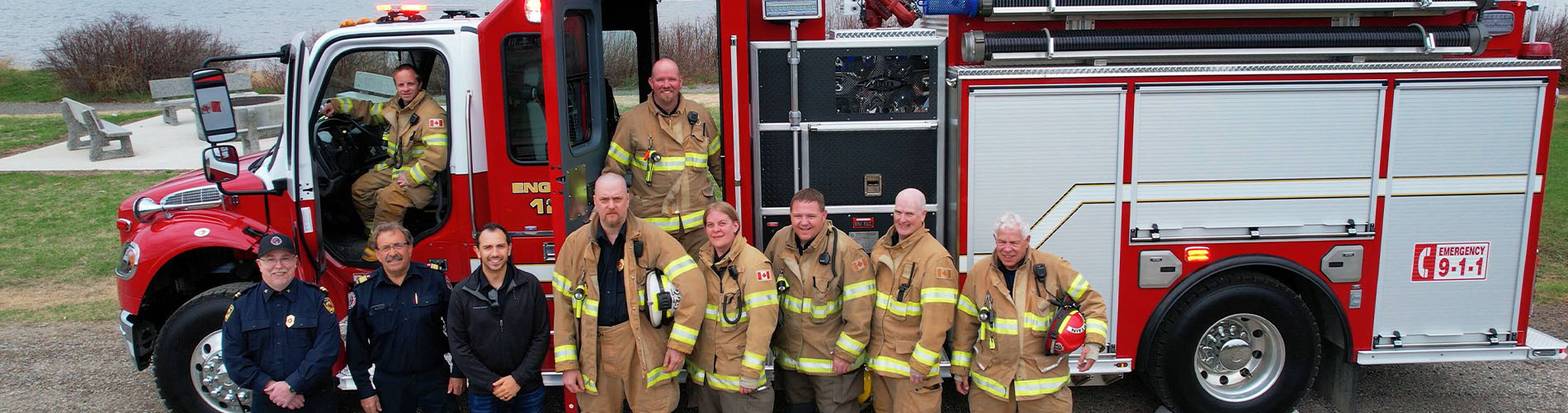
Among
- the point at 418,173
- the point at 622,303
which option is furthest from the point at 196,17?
the point at 622,303

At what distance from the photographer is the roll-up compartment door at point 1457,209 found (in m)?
4.79

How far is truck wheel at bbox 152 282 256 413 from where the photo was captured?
16.5 ft

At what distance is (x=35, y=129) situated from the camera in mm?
18625

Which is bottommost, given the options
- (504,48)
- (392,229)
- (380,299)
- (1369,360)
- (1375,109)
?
(1369,360)

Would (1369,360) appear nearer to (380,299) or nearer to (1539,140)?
(1539,140)

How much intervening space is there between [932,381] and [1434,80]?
9.15ft

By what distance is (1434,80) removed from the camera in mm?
Result: 4762

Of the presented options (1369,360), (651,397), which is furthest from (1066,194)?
(651,397)

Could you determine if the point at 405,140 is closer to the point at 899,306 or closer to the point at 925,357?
the point at 899,306

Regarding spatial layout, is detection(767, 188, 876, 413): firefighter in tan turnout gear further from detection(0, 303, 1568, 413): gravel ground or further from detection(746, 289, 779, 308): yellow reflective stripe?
detection(0, 303, 1568, 413): gravel ground

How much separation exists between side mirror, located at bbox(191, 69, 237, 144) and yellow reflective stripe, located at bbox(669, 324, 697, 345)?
7.10 feet

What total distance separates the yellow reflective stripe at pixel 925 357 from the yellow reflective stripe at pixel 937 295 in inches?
8.1

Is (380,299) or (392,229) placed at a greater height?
(392,229)

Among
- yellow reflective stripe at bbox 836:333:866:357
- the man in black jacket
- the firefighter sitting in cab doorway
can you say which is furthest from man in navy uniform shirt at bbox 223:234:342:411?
yellow reflective stripe at bbox 836:333:866:357
